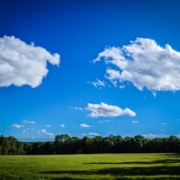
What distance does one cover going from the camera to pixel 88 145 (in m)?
164

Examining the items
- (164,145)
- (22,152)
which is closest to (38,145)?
(22,152)

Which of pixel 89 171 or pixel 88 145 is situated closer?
pixel 89 171

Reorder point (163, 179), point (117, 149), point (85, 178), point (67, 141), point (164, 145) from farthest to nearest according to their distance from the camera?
point (67, 141) < point (117, 149) < point (164, 145) < point (85, 178) < point (163, 179)

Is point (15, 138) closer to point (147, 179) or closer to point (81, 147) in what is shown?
point (81, 147)

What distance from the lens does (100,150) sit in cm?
16200

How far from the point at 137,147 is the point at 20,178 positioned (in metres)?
137

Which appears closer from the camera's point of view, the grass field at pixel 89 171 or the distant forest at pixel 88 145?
the grass field at pixel 89 171

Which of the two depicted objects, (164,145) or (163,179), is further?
(164,145)

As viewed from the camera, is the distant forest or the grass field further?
the distant forest

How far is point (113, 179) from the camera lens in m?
26.4

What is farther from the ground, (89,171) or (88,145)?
(89,171)

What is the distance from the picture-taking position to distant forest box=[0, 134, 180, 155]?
152375mm

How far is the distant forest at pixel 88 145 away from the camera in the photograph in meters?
152

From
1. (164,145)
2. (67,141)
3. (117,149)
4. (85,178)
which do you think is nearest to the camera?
(85,178)
